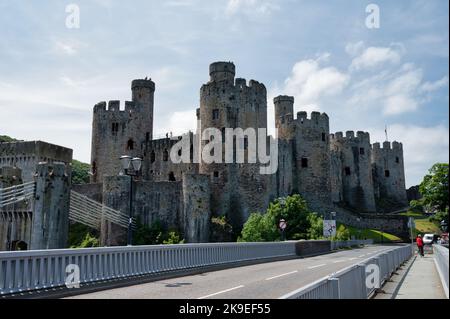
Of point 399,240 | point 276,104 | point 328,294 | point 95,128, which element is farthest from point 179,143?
point 328,294

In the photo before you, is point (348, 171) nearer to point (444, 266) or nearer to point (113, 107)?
point (113, 107)

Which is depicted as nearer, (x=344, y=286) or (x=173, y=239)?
(x=344, y=286)

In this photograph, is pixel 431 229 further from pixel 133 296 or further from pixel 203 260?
pixel 133 296

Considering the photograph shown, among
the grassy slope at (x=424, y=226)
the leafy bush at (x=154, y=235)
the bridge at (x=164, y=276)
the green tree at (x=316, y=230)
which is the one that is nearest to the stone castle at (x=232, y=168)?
the leafy bush at (x=154, y=235)

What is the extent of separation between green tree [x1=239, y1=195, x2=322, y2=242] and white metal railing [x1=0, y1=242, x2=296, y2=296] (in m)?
17.6

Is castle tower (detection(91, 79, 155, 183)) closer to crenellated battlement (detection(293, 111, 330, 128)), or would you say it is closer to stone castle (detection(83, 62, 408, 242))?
stone castle (detection(83, 62, 408, 242))

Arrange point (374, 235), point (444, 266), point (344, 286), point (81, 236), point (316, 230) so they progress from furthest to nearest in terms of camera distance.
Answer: point (374, 235), point (81, 236), point (316, 230), point (444, 266), point (344, 286)

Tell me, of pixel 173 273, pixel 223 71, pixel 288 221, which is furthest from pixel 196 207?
pixel 173 273

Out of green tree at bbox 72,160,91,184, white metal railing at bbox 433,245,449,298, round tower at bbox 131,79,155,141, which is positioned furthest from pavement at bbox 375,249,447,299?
green tree at bbox 72,160,91,184

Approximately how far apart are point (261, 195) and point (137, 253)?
105 ft

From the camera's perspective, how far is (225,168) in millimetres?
45500

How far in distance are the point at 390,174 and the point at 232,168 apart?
40193mm

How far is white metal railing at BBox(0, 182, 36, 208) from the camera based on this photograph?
2658 cm

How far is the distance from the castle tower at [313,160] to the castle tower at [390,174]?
24013 mm
